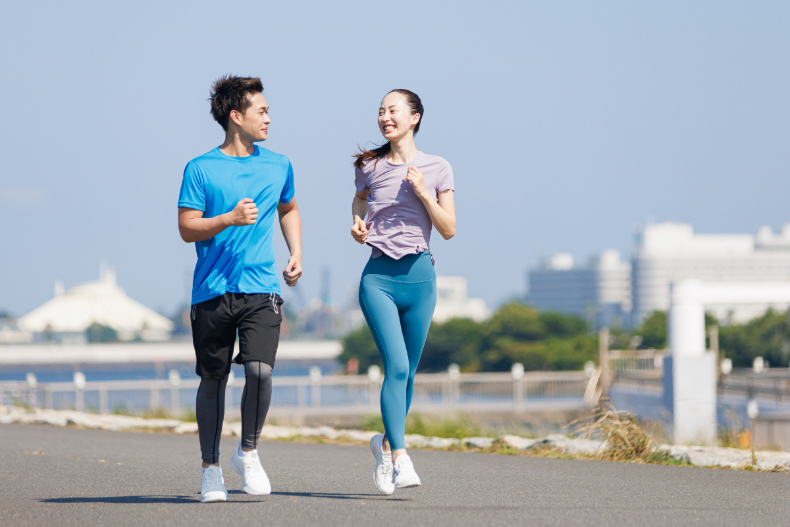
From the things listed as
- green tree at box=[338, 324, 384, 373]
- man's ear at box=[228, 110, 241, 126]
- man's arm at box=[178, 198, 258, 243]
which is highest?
man's ear at box=[228, 110, 241, 126]

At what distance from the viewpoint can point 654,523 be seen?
393cm

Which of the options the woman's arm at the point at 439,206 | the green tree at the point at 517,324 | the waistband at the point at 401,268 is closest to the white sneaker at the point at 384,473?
the waistband at the point at 401,268

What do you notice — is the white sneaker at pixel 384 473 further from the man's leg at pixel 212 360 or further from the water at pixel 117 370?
the water at pixel 117 370

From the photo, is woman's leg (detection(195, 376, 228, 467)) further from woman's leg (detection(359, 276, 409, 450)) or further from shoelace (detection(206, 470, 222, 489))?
woman's leg (detection(359, 276, 409, 450))

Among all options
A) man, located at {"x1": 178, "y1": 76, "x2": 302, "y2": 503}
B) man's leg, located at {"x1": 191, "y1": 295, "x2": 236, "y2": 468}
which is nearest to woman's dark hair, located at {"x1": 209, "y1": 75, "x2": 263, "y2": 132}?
man, located at {"x1": 178, "y1": 76, "x2": 302, "y2": 503}

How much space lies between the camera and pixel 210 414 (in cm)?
449

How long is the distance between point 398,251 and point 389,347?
1.46 feet

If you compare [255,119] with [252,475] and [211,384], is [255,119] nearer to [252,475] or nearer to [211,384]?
[211,384]

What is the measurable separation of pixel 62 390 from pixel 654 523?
1969 cm

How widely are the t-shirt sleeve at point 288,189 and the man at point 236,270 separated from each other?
0.07 meters

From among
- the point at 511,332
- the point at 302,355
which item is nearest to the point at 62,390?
the point at 511,332

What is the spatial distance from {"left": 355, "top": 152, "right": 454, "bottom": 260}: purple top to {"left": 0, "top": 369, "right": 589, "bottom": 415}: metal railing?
15.4 meters

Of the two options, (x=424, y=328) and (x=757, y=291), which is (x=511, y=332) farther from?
(x=424, y=328)

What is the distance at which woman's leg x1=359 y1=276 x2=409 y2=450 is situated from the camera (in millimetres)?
4578
